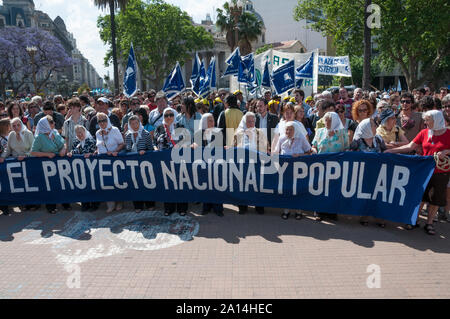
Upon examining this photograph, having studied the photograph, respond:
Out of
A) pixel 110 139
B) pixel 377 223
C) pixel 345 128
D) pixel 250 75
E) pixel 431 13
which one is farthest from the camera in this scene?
pixel 431 13

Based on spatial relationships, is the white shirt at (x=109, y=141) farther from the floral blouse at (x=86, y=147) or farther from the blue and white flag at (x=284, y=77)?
the blue and white flag at (x=284, y=77)

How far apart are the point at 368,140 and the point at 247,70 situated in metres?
7.89

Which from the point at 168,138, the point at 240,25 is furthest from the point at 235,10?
the point at 168,138

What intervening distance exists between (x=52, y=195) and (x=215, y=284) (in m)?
3.97

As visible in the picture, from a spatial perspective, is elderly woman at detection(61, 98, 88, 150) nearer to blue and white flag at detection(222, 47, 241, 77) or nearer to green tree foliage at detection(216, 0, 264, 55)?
blue and white flag at detection(222, 47, 241, 77)

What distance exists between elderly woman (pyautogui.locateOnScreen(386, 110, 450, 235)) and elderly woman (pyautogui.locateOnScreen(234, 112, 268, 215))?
241 cm

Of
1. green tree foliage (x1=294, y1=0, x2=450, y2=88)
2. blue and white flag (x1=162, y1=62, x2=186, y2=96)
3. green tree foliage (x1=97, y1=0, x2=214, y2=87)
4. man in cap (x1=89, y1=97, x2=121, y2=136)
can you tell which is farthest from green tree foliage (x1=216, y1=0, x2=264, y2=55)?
man in cap (x1=89, y1=97, x2=121, y2=136)

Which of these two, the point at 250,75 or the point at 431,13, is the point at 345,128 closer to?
the point at 250,75

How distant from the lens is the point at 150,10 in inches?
1464

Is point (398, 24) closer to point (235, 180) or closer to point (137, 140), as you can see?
point (235, 180)

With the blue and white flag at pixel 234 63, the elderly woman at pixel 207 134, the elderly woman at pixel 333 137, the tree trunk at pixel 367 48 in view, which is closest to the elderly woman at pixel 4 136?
the elderly woman at pixel 207 134

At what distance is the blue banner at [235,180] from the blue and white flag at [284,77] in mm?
4913

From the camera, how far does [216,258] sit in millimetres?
4410

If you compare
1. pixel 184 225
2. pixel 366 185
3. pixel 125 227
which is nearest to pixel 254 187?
pixel 184 225
